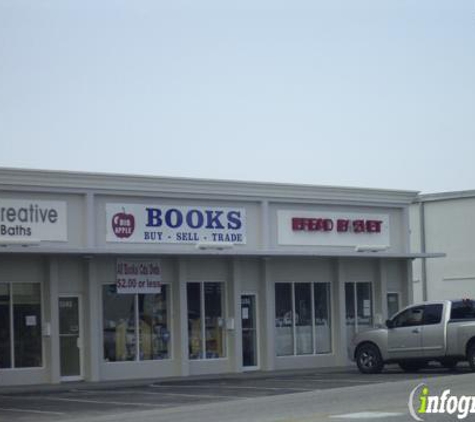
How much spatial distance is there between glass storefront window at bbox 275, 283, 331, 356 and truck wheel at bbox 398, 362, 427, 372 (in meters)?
4.92

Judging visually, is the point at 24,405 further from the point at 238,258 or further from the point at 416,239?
the point at 416,239

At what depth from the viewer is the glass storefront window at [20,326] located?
28.4 m

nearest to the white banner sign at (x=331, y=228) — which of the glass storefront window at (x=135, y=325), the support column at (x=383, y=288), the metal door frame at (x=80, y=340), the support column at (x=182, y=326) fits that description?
the support column at (x=383, y=288)

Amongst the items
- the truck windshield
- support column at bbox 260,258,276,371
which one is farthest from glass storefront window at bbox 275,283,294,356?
the truck windshield

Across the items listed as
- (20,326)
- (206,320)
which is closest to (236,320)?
(206,320)

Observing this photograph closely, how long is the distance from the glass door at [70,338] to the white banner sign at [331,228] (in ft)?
22.4

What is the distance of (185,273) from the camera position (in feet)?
103

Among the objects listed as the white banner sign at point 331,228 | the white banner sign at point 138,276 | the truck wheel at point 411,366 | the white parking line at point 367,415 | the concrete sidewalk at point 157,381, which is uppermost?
the white banner sign at point 331,228

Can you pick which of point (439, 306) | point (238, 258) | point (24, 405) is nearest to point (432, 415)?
point (24, 405)

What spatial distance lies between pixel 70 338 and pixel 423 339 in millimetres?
9193

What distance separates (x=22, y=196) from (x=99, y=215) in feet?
7.33

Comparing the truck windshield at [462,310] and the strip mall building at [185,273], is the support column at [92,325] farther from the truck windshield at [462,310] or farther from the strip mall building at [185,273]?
the truck windshield at [462,310]

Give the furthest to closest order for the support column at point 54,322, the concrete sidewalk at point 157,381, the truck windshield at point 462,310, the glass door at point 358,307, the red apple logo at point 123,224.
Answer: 1. the glass door at point 358,307
2. the red apple logo at point 123,224
3. the support column at point 54,322
4. the truck windshield at point 462,310
5. the concrete sidewalk at point 157,381

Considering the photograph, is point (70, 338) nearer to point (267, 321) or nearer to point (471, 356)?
point (267, 321)
